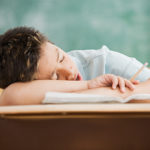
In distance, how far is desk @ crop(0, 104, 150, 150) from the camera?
41cm

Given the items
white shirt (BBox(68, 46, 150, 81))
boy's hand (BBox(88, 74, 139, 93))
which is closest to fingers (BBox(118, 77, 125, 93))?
boy's hand (BBox(88, 74, 139, 93))

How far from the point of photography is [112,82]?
0.67m

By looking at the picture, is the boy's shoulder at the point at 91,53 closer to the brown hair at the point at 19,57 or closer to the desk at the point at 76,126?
the brown hair at the point at 19,57

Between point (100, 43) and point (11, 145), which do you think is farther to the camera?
point (100, 43)

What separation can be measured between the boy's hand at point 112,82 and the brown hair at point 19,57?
0.69 ft

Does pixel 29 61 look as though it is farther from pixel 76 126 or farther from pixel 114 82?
pixel 76 126

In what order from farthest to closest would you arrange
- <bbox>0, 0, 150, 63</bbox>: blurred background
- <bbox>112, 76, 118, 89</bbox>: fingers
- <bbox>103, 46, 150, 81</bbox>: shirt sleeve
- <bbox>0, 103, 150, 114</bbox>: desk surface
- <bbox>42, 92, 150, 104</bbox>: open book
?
<bbox>0, 0, 150, 63</bbox>: blurred background
<bbox>103, 46, 150, 81</bbox>: shirt sleeve
<bbox>112, 76, 118, 89</bbox>: fingers
<bbox>42, 92, 150, 104</bbox>: open book
<bbox>0, 103, 150, 114</bbox>: desk surface

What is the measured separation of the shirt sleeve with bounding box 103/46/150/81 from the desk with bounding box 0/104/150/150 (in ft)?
1.87

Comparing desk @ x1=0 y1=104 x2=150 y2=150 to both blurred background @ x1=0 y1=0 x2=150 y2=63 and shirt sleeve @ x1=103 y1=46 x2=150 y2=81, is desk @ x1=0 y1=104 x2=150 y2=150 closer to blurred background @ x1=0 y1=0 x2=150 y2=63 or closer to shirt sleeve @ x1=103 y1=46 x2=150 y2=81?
shirt sleeve @ x1=103 y1=46 x2=150 y2=81

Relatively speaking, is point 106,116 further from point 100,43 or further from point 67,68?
point 100,43

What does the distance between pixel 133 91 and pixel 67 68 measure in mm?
315

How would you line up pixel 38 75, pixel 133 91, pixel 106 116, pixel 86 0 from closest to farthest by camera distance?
1. pixel 106 116
2. pixel 133 91
3. pixel 38 75
4. pixel 86 0

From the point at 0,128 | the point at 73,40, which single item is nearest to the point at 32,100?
the point at 0,128

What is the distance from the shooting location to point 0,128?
469mm
